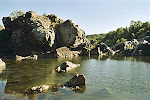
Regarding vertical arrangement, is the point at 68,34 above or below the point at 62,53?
above

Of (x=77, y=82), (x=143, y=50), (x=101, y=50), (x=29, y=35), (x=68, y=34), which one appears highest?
(x=68, y=34)

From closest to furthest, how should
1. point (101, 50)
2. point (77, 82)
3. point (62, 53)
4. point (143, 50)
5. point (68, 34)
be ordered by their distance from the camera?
point (77, 82)
point (62, 53)
point (143, 50)
point (68, 34)
point (101, 50)

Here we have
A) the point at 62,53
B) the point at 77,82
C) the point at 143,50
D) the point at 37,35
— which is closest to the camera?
the point at 77,82

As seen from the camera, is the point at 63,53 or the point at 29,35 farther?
the point at 29,35

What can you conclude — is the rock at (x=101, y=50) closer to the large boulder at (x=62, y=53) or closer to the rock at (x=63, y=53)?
the large boulder at (x=62, y=53)

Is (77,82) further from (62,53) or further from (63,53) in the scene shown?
(63,53)

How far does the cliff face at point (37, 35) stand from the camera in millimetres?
68062

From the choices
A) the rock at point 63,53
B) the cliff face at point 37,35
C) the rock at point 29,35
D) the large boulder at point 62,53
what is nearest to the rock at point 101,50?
the cliff face at point 37,35

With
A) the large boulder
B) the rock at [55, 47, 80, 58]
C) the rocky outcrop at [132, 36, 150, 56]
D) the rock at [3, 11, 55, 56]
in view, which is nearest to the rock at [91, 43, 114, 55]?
the large boulder

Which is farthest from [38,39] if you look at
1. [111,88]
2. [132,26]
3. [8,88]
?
[132,26]

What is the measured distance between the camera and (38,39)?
2628 inches

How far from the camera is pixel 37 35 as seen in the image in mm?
66562

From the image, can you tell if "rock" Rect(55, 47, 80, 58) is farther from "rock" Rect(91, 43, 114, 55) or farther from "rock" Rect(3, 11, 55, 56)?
"rock" Rect(91, 43, 114, 55)

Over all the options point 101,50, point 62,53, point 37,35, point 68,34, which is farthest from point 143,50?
point 37,35
